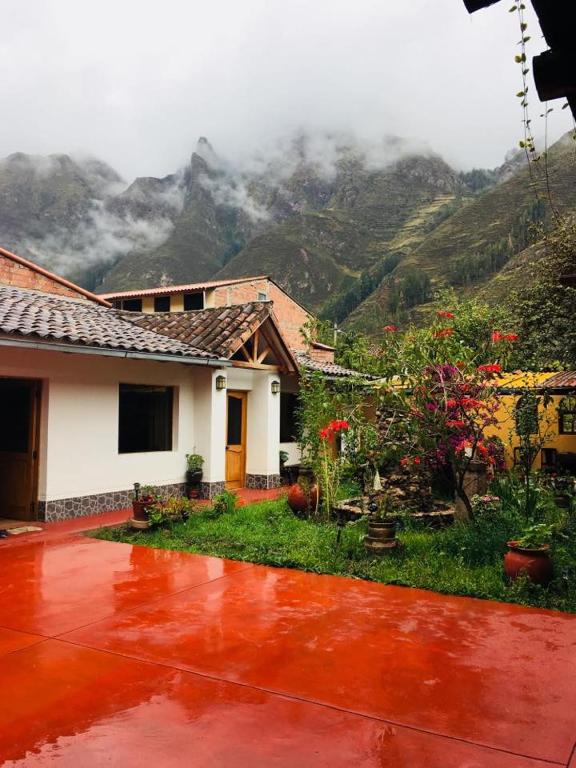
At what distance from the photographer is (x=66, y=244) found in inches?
3255

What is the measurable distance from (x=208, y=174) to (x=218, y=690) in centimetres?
9567

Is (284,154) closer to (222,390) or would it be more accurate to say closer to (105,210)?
(105,210)

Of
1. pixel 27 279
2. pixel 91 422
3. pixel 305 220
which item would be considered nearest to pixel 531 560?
pixel 91 422

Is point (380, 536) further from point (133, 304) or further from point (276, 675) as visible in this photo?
point (133, 304)

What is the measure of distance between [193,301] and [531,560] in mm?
21753

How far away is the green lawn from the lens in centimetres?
580

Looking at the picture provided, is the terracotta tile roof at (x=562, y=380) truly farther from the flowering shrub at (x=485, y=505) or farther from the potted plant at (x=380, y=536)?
the potted plant at (x=380, y=536)

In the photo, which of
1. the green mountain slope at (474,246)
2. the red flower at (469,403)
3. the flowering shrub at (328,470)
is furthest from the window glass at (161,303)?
the red flower at (469,403)

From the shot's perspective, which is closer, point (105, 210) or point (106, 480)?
point (106, 480)

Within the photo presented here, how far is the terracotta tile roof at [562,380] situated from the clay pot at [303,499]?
9.79 m

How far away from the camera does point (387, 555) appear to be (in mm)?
6906

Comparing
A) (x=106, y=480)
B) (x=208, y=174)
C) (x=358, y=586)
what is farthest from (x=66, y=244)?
(x=358, y=586)

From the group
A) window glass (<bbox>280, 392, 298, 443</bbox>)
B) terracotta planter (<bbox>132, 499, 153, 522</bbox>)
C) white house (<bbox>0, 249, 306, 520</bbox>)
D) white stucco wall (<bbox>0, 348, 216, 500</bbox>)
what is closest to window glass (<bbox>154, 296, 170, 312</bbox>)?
white house (<bbox>0, 249, 306, 520</bbox>)

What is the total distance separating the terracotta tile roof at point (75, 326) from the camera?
27.9 feet
